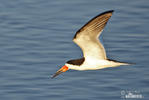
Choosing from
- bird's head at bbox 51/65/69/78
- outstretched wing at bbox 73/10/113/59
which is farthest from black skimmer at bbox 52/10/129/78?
bird's head at bbox 51/65/69/78

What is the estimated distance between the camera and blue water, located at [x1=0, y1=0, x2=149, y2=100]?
40.8ft

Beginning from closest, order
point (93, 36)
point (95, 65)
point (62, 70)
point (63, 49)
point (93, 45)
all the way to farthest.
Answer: point (93, 36) < point (93, 45) < point (95, 65) < point (62, 70) < point (63, 49)

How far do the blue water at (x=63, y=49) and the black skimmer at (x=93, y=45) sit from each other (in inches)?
37.4

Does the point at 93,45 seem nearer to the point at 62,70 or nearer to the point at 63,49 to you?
the point at 62,70

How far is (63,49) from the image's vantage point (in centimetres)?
1398

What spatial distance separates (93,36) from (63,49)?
10.6 feet

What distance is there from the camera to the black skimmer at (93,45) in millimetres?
10461

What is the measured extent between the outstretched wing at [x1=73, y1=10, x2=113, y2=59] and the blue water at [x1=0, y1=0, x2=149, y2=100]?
1.24m

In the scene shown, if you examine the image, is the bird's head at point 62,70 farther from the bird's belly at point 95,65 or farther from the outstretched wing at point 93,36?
the outstretched wing at point 93,36

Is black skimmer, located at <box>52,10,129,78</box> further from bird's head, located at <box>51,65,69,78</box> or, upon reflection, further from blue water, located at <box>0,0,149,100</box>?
blue water, located at <box>0,0,149,100</box>

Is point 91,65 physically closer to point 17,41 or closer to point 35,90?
point 35,90

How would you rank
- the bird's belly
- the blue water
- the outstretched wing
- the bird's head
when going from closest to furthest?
1. the outstretched wing
2. the bird's belly
3. the bird's head
4. the blue water

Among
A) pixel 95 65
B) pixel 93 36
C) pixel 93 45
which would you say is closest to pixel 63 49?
pixel 95 65

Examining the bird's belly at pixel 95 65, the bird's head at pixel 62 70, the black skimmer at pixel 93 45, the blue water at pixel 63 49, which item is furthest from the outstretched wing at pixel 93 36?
the blue water at pixel 63 49
